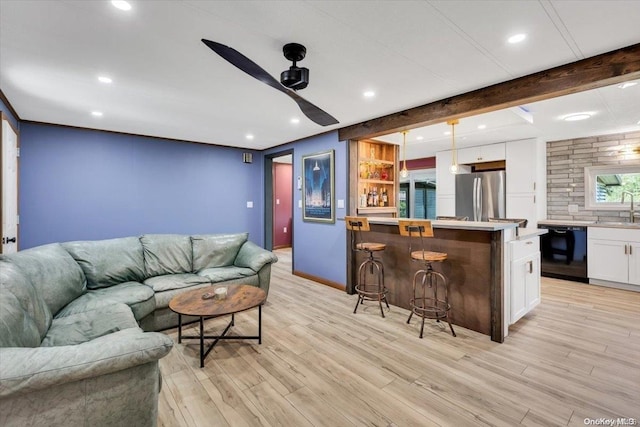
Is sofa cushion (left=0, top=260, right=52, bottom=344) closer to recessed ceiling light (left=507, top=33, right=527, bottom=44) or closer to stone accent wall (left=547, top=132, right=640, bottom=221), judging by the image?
recessed ceiling light (left=507, top=33, right=527, bottom=44)

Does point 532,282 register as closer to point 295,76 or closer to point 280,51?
point 295,76

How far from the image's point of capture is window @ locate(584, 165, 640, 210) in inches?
188

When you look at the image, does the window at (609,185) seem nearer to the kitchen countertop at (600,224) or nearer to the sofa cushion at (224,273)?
the kitchen countertop at (600,224)

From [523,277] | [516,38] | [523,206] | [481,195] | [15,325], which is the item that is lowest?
[523,277]

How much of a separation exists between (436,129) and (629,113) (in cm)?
229

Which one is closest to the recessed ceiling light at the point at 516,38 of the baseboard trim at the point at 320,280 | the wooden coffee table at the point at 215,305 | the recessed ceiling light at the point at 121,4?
the recessed ceiling light at the point at 121,4

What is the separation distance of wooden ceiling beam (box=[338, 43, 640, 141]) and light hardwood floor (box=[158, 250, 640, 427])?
2.23 metres

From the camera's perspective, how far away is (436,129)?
4.45 meters

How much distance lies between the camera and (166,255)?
362cm

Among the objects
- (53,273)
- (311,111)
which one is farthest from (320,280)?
(53,273)

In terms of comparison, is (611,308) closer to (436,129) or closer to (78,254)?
(436,129)

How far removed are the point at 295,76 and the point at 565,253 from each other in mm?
5248

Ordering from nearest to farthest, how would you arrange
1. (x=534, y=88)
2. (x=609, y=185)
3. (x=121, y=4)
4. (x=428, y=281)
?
A: 1. (x=121, y=4)
2. (x=534, y=88)
3. (x=428, y=281)
4. (x=609, y=185)

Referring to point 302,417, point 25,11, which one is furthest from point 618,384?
point 25,11
